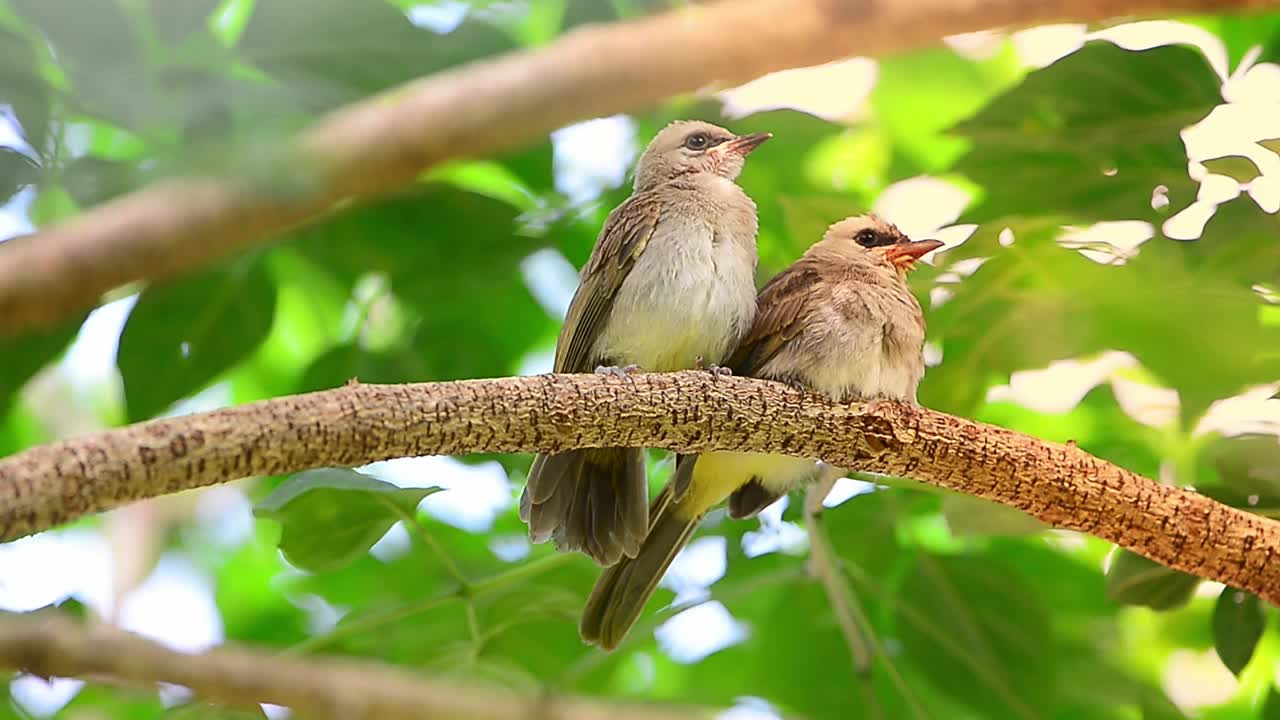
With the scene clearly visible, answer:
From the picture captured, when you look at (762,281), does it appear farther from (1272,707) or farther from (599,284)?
(1272,707)

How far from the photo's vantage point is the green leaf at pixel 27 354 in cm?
322

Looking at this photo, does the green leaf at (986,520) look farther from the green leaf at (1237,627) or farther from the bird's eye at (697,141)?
the bird's eye at (697,141)

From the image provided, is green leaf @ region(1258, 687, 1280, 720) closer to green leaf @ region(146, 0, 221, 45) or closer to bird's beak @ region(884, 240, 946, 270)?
bird's beak @ region(884, 240, 946, 270)

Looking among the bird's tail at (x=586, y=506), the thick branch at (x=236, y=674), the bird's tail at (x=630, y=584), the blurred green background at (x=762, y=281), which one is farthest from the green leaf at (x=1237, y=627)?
the thick branch at (x=236, y=674)

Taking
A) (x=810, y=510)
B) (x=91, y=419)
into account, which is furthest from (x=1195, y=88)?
(x=91, y=419)

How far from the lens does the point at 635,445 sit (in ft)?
9.45

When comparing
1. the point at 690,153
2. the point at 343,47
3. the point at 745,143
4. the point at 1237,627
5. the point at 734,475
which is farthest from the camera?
the point at 690,153

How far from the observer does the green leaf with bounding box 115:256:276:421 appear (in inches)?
137

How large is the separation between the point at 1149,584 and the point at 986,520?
23.0 inches

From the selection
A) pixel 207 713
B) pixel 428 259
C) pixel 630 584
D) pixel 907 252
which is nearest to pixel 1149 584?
pixel 907 252

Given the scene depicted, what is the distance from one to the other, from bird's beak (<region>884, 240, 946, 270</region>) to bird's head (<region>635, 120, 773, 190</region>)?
27.2 inches

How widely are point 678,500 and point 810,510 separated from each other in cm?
43

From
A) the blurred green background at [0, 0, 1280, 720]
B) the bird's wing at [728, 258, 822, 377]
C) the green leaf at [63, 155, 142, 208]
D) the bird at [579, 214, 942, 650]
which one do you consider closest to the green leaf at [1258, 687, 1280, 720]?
the blurred green background at [0, 0, 1280, 720]

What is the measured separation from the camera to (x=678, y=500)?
398 cm
